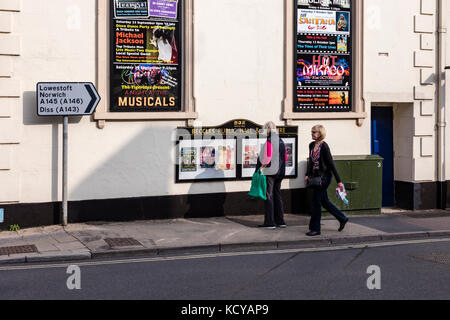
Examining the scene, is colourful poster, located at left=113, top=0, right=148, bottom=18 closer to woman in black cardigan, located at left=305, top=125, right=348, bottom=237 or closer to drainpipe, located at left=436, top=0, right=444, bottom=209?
woman in black cardigan, located at left=305, top=125, right=348, bottom=237

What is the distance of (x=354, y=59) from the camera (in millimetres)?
14062

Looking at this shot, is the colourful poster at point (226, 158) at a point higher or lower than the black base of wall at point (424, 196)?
higher

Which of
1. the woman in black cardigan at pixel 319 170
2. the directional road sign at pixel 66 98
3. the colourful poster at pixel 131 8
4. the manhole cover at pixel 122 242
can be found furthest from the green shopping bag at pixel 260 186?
the colourful poster at pixel 131 8

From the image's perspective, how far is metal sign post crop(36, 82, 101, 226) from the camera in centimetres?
1126

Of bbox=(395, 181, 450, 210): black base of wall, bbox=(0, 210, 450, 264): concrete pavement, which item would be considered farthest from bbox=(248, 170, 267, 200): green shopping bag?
bbox=(395, 181, 450, 210): black base of wall

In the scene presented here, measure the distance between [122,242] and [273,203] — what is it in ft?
9.93

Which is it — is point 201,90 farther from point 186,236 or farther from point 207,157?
point 186,236

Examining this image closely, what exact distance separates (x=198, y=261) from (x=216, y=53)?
5.18 meters

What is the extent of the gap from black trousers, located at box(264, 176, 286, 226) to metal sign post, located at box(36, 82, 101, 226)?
3.43 m

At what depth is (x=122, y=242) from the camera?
1023 centimetres

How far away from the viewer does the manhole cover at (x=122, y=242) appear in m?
9.97

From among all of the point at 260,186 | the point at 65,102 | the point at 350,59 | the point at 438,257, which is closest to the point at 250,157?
the point at 260,186

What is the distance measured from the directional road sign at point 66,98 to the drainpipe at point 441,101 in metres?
7.74

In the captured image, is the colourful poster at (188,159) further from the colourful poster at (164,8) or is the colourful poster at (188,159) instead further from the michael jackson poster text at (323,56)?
the colourful poster at (164,8)
